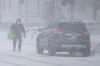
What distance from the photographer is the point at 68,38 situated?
21109 millimetres

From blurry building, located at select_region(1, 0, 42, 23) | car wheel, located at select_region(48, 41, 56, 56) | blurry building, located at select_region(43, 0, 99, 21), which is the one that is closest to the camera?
car wheel, located at select_region(48, 41, 56, 56)

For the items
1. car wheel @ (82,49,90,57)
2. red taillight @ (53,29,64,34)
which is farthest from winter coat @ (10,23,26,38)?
car wheel @ (82,49,90,57)

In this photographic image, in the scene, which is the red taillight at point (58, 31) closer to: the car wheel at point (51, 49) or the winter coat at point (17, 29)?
the car wheel at point (51, 49)

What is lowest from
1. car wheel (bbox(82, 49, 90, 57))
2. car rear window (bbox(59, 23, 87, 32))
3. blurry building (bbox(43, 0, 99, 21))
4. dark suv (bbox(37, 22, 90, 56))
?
car wheel (bbox(82, 49, 90, 57))

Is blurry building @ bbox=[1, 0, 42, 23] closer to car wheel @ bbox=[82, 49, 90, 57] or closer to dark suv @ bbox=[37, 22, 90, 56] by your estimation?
dark suv @ bbox=[37, 22, 90, 56]

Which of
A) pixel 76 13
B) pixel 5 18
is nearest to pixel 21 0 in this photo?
pixel 5 18

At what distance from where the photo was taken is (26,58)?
20.4 meters

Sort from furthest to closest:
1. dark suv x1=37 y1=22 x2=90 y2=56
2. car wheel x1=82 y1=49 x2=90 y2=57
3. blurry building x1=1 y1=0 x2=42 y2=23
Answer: blurry building x1=1 y1=0 x2=42 y2=23, car wheel x1=82 y1=49 x2=90 y2=57, dark suv x1=37 y1=22 x2=90 y2=56

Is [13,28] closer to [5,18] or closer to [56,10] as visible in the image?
[56,10]

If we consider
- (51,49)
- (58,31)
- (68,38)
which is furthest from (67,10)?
(68,38)

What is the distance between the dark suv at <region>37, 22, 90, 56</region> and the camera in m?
21.1

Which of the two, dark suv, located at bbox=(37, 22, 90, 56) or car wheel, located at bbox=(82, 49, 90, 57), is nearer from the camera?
dark suv, located at bbox=(37, 22, 90, 56)

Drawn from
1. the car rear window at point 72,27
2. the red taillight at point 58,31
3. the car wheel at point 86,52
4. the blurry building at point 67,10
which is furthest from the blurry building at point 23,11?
the red taillight at point 58,31

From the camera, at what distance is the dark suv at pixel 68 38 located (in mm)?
21078
